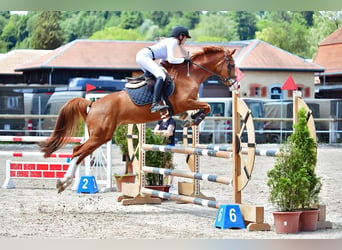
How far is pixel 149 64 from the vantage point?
723cm

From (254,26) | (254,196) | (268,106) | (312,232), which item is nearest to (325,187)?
(254,196)

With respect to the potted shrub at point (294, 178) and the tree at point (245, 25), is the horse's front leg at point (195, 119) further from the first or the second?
the tree at point (245, 25)

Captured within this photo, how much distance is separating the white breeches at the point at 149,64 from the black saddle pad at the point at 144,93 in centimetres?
14

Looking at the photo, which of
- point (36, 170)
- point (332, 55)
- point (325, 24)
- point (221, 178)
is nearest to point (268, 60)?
point (332, 55)

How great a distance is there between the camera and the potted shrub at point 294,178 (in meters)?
5.88

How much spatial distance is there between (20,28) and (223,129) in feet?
161

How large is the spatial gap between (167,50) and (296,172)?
6.46 ft

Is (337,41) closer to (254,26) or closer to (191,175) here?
(191,175)

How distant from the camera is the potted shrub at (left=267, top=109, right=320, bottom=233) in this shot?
588 cm

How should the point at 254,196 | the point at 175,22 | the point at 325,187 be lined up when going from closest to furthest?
the point at 254,196, the point at 325,187, the point at 175,22

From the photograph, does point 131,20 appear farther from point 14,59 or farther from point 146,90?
point 146,90

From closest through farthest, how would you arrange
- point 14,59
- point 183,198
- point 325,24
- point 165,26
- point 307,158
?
point 307,158
point 183,198
point 14,59
point 325,24
point 165,26

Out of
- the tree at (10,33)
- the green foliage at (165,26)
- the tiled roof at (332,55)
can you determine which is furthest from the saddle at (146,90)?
the tree at (10,33)

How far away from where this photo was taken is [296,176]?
5.89 m
